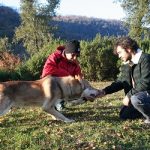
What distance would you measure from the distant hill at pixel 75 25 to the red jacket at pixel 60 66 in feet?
259

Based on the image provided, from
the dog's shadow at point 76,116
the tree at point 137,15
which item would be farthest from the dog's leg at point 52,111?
the tree at point 137,15

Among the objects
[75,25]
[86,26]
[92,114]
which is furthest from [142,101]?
[75,25]

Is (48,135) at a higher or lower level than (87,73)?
higher

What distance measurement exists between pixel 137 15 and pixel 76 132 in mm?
27617

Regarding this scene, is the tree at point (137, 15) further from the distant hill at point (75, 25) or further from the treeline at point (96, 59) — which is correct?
the distant hill at point (75, 25)

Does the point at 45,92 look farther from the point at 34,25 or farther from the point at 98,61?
the point at 34,25

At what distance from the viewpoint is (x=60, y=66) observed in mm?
10609

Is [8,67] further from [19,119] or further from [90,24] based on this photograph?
[90,24]

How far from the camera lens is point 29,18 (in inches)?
2056

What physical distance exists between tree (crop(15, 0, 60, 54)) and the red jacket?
40.5 m

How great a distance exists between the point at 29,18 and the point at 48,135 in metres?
44.3

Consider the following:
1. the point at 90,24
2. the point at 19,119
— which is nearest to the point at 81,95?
the point at 19,119

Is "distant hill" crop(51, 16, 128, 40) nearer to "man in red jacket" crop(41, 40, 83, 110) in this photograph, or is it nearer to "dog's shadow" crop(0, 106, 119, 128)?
"dog's shadow" crop(0, 106, 119, 128)

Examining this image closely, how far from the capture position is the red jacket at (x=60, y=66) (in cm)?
1055
